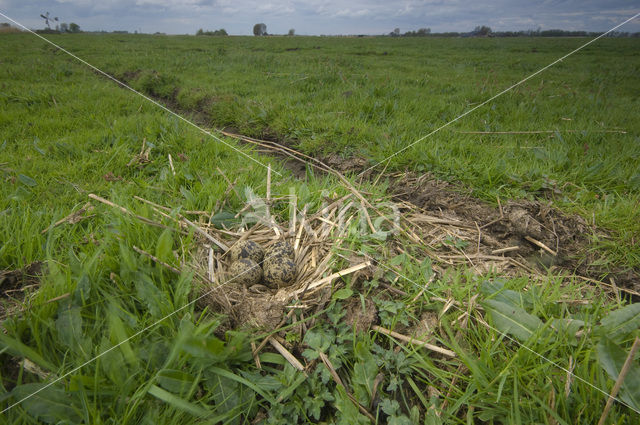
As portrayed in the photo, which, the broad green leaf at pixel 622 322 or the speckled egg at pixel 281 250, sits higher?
the speckled egg at pixel 281 250

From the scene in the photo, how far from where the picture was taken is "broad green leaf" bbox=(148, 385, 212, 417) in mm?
1137

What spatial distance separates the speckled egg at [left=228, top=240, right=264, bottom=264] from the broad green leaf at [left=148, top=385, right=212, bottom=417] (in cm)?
80

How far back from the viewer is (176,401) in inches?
44.9

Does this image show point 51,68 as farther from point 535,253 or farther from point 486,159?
point 535,253

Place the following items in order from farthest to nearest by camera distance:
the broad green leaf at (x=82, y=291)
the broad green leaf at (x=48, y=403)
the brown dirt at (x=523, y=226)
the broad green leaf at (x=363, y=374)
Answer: the brown dirt at (x=523, y=226)
the broad green leaf at (x=82, y=291)
the broad green leaf at (x=363, y=374)
the broad green leaf at (x=48, y=403)

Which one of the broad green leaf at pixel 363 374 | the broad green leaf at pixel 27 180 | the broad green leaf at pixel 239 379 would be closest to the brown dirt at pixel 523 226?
the broad green leaf at pixel 363 374

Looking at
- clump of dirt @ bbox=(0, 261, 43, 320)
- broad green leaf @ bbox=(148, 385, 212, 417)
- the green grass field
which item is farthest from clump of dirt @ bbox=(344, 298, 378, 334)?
clump of dirt @ bbox=(0, 261, 43, 320)

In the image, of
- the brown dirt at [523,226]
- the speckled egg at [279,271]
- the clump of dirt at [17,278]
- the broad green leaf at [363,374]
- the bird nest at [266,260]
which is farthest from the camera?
the brown dirt at [523,226]

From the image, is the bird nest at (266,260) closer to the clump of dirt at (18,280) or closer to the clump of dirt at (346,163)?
the clump of dirt at (18,280)

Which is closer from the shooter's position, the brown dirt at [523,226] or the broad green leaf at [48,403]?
the broad green leaf at [48,403]

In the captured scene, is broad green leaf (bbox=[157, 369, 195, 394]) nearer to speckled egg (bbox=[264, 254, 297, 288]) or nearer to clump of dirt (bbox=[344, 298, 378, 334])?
speckled egg (bbox=[264, 254, 297, 288])

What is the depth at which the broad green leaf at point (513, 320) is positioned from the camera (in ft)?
4.59

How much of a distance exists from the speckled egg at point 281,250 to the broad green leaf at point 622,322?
1.59 metres

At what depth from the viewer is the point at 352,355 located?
1.46 metres
